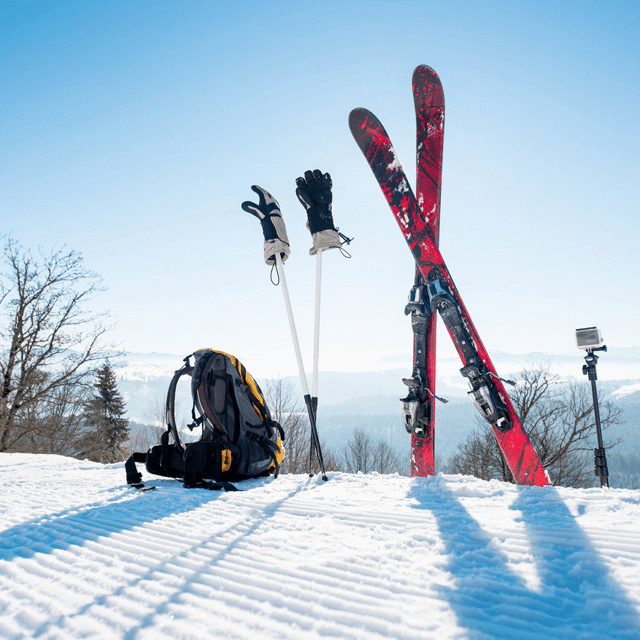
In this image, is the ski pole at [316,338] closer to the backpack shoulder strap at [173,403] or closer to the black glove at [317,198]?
the black glove at [317,198]

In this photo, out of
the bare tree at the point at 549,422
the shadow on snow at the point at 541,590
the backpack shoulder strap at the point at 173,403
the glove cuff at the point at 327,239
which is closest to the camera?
the shadow on snow at the point at 541,590

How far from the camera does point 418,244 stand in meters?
3.69

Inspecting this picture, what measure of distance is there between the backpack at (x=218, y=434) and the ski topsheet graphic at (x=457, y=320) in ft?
6.00

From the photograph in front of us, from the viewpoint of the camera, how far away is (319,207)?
3.58m

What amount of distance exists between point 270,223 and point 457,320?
6.51 feet

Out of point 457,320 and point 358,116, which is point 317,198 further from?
point 457,320

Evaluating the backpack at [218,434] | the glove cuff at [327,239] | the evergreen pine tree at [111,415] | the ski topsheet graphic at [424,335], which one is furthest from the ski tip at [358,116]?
the evergreen pine tree at [111,415]

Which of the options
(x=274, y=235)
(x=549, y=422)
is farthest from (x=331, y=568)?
(x=549, y=422)

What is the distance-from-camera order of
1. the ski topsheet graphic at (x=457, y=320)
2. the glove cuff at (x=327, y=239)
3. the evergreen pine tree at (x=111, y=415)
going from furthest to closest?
the evergreen pine tree at (x=111, y=415) → the glove cuff at (x=327, y=239) → the ski topsheet graphic at (x=457, y=320)

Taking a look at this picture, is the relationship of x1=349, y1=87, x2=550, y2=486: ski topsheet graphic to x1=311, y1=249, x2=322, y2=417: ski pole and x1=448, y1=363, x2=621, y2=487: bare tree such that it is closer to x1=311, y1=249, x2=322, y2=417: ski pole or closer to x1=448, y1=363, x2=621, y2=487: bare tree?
x1=311, y1=249, x2=322, y2=417: ski pole

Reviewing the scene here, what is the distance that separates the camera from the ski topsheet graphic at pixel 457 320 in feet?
10.4

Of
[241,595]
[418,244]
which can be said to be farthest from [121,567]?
[418,244]

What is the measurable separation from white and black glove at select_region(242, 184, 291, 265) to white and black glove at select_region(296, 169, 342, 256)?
10.1 inches

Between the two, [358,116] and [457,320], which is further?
[358,116]
